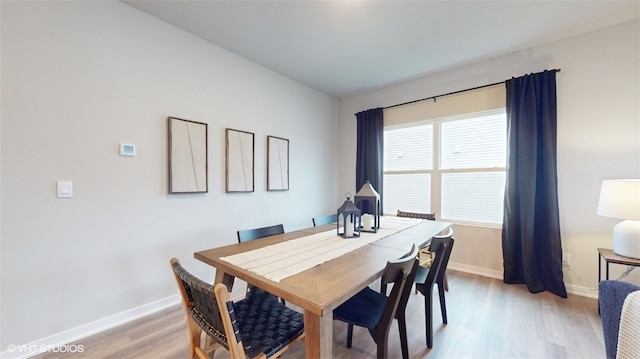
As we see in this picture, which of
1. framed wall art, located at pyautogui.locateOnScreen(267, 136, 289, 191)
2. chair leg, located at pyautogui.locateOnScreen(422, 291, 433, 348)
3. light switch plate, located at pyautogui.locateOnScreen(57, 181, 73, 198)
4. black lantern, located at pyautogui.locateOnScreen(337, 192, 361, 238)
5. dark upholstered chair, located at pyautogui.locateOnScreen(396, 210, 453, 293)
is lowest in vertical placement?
chair leg, located at pyautogui.locateOnScreen(422, 291, 433, 348)

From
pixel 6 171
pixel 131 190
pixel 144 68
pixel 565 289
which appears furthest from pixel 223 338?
pixel 565 289

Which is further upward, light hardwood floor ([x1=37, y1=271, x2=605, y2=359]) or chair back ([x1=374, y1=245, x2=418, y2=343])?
chair back ([x1=374, y1=245, x2=418, y2=343])

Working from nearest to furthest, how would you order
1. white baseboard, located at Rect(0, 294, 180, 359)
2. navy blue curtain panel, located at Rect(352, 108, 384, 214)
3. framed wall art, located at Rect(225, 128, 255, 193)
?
white baseboard, located at Rect(0, 294, 180, 359) < framed wall art, located at Rect(225, 128, 255, 193) < navy blue curtain panel, located at Rect(352, 108, 384, 214)

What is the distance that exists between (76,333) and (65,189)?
1.08 m

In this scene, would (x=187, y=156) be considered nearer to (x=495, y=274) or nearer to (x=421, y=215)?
(x=421, y=215)

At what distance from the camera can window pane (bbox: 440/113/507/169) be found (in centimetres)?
300

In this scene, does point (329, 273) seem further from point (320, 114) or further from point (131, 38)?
point (320, 114)

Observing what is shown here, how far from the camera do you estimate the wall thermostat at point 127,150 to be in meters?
2.06

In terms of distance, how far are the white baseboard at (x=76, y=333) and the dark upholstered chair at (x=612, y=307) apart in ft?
9.68

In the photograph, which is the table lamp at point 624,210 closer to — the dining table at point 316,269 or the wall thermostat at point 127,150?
the dining table at point 316,269

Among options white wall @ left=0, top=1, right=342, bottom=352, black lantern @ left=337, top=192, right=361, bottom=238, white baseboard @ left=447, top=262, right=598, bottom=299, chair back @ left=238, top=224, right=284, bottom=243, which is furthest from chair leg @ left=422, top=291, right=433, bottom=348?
white wall @ left=0, top=1, right=342, bottom=352

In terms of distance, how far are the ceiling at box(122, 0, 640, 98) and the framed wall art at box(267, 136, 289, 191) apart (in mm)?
991

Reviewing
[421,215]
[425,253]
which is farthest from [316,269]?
[421,215]

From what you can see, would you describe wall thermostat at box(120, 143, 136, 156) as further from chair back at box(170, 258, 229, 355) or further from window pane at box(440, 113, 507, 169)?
window pane at box(440, 113, 507, 169)
